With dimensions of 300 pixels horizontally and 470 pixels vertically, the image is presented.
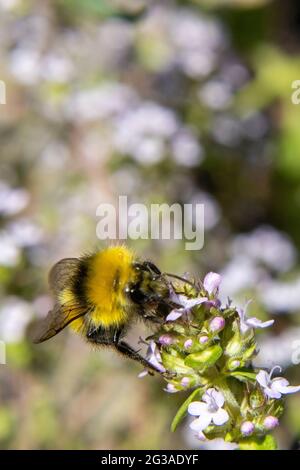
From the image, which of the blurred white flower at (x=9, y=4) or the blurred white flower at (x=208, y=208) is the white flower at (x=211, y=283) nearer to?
the blurred white flower at (x=208, y=208)

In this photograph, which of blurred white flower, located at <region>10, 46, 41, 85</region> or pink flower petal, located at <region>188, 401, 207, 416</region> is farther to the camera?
blurred white flower, located at <region>10, 46, 41, 85</region>

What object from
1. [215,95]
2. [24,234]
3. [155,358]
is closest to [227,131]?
[215,95]

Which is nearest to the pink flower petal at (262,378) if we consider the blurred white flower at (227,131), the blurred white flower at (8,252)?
the blurred white flower at (8,252)

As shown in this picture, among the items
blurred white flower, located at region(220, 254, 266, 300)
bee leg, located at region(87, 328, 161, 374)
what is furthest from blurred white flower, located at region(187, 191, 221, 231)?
bee leg, located at region(87, 328, 161, 374)

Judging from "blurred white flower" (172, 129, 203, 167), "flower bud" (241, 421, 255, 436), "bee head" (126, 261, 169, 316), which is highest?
"blurred white flower" (172, 129, 203, 167)

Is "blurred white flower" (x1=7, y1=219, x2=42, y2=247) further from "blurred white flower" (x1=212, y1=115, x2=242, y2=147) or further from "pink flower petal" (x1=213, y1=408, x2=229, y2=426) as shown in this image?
"pink flower petal" (x1=213, y1=408, x2=229, y2=426)

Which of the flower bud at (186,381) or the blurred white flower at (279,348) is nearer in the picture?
the flower bud at (186,381)

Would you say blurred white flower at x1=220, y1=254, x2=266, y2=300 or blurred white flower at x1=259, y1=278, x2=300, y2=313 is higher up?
blurred white flower at x1=220, y1=254, x2=266, y2=300

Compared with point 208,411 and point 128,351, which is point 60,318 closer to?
point 128,351
